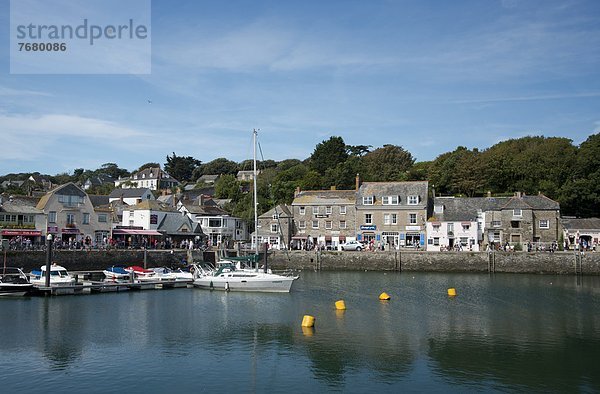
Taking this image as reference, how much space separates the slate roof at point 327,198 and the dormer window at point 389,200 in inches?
161

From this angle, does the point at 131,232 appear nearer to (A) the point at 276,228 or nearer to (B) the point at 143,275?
(A) the point at 276,228

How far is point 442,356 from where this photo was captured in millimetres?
24641

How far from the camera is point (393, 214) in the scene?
73.2m

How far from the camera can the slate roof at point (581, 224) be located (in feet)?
218

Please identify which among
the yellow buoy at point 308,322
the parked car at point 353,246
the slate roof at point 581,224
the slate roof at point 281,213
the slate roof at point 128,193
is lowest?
the yellow buoy at point 308,322

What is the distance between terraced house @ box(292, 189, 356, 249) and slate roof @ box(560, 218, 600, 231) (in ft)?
86.7

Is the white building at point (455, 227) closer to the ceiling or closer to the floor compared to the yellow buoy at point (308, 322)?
closer to the ceiling

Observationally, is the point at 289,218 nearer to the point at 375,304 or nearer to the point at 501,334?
the point at 375,304

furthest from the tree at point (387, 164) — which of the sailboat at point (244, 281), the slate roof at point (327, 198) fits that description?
the sailboat at point (244, 281)

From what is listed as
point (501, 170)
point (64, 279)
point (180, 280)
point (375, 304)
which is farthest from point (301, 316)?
point (501, 170)

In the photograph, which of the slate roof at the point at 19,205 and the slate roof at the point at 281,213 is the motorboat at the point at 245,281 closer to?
the slate roof at the point at 19,205

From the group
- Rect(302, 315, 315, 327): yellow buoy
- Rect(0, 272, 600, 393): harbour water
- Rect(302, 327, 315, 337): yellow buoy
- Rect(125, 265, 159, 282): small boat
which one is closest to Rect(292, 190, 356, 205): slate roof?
Rect(125, 265, 159, 282): small boat

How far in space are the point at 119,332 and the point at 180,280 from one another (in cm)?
1868

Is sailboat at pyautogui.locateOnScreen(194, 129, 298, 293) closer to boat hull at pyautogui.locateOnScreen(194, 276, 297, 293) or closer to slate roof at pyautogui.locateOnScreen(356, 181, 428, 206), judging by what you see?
boat hull at pyautogui.locateOnScreen(194, 276, 297, 293)
